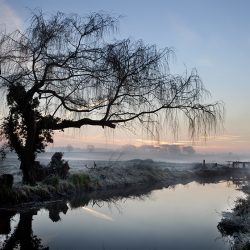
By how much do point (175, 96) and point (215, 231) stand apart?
6.04 meters

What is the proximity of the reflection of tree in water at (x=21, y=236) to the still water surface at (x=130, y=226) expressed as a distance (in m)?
0.19

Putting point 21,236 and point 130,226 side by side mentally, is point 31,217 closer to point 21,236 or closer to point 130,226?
point 21,236

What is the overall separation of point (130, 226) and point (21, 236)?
4.59 m

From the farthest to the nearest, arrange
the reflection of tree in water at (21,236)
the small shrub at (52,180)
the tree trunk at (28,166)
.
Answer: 1. the small shrub at (52,180)
2. the tree trunk at (28,166)
3. the reflection of tree in water at (21,236)

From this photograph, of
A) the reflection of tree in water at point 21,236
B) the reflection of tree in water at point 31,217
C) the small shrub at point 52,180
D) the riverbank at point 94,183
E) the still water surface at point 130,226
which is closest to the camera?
the reflection of tree in water at point 21,236

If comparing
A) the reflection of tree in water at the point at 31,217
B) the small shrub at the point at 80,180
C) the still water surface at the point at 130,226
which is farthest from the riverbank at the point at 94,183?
the still water surface at the point at 130,226

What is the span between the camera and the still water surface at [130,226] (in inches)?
497

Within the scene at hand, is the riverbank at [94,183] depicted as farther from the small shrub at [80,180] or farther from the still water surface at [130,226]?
the still water surface at [130,226]

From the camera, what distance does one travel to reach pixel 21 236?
1262cm

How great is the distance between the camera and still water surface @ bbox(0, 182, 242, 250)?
1263 cm

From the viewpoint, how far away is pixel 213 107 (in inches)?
680

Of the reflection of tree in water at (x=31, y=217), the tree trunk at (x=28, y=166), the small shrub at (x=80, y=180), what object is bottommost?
the reflection of tree in water at (x=31, y=217)

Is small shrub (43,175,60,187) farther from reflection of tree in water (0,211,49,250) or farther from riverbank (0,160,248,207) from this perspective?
reflection of tree in water (0,211,49,250)

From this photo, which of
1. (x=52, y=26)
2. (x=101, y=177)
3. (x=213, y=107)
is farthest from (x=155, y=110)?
(x=101, y=177)
